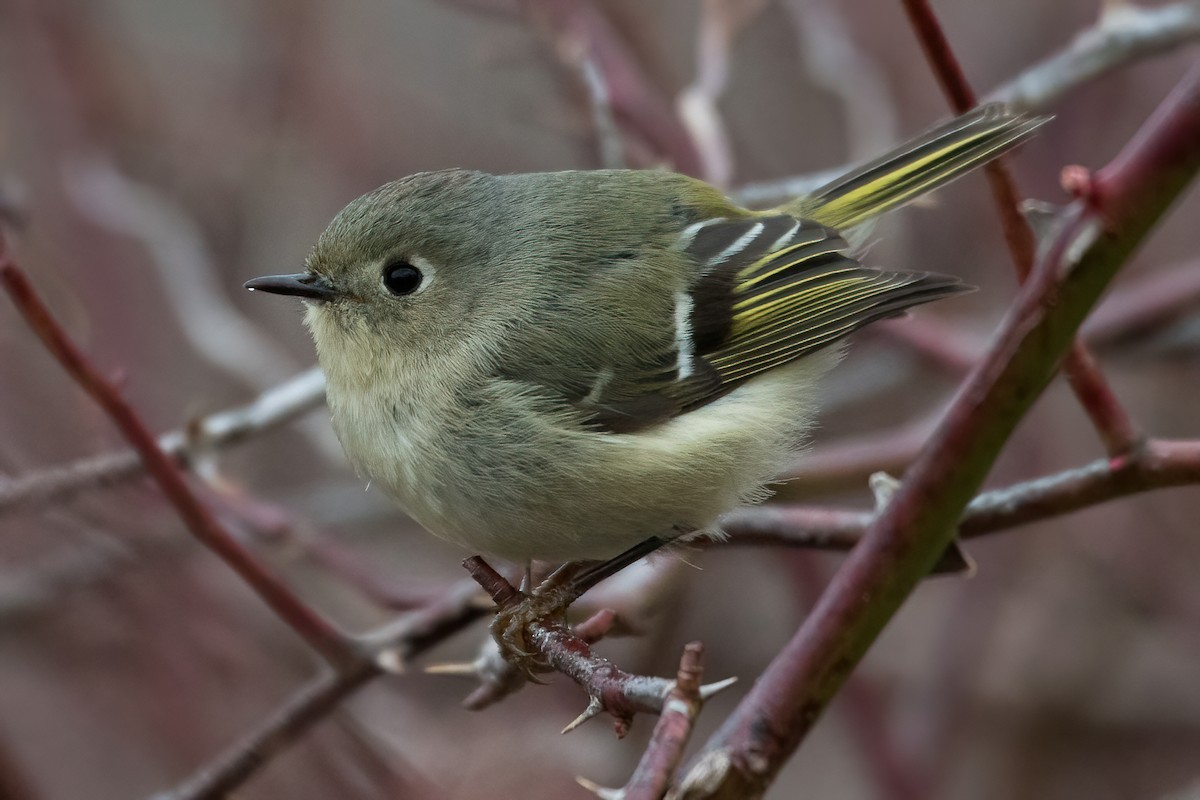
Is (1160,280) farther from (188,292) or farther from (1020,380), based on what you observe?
(188,292)

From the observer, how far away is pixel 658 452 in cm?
160

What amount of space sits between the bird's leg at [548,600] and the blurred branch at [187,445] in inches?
21.1

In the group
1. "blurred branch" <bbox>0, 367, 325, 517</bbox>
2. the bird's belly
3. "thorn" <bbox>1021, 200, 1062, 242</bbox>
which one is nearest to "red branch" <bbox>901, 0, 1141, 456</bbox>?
"thorn" <bbox>1021, 200, 1062, 242</bbox>

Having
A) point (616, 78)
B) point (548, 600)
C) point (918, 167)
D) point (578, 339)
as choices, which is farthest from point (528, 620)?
point (616, 78)

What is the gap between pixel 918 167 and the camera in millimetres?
1909

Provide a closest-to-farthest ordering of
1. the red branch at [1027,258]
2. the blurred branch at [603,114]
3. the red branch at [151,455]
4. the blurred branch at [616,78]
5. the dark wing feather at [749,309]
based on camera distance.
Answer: the red branch at [1027,258], the red branch at [151,455], the dark wing feather at [749,309], the blurred branch at [603,114], the blurred branch at [616,78]

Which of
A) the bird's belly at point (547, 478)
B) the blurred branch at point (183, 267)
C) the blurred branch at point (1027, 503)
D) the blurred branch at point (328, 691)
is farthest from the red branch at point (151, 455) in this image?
the blurred branch at point (183, 267)

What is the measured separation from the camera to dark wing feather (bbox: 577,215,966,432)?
1.66 meters

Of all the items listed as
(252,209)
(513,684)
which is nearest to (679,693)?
(513,684)

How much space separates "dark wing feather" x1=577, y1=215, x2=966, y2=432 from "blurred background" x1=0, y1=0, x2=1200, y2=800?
33 cm

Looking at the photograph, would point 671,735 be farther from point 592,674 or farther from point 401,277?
point 401,277

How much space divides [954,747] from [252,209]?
8.03ft

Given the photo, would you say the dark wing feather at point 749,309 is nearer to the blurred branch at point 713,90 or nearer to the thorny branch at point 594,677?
the thorny branch at point 594,677

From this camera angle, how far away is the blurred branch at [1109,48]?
2023 mm
